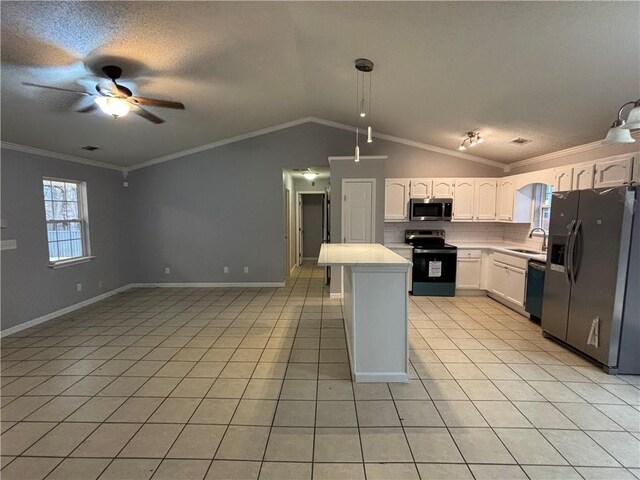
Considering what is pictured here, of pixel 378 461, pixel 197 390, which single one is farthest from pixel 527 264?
pixel 197 390

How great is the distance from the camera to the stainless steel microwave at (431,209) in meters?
5.26

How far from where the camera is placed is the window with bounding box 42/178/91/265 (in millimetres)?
4250

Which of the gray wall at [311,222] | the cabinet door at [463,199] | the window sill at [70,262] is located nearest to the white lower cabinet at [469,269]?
the cabinet door at [463,199]

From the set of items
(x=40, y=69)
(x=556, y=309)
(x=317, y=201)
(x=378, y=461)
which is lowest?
(x=378, y=461)

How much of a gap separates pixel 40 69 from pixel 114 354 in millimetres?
2663

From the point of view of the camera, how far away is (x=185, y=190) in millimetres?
5770

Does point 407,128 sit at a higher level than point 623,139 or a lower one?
higher

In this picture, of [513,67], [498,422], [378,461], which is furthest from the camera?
[513,67]

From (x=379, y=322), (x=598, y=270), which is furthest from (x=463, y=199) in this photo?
(x=379, y=322)

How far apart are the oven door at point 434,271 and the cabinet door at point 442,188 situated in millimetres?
1003

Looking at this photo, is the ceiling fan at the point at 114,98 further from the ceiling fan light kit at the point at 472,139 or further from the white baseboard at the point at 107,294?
the ceiling fan light kit at the point at 472,139

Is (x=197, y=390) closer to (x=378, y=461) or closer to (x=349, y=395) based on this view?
(x=349, y=395)

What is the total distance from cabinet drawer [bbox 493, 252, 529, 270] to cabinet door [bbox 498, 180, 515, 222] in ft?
2.25

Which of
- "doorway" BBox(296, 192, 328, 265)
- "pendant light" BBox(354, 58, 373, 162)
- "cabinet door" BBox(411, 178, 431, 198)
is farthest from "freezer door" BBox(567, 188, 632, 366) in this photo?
"doorway" BBox(296, 192, 328, 265)
